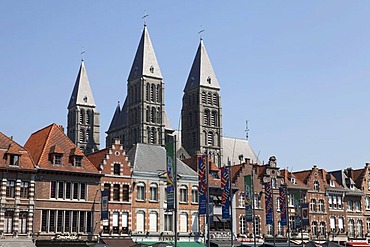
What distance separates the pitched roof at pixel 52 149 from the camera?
55625mm

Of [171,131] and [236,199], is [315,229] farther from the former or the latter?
[171,131]

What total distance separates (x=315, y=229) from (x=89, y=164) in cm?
3410

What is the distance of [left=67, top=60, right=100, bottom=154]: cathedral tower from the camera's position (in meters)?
142

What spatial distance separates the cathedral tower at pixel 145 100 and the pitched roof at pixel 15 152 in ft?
232

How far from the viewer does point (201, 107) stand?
132 meters

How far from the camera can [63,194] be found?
183ft

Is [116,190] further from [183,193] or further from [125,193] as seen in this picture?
[183,193]

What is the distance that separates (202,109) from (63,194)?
78661mm

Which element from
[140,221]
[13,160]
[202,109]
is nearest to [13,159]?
[13,160]

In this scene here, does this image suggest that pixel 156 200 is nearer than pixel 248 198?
No

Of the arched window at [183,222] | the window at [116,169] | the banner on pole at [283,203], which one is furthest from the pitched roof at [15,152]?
the banner on pole at [283,203]

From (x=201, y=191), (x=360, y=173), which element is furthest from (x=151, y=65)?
(x=201, y=191)

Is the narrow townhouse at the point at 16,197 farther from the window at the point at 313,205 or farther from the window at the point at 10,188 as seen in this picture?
the window at the point at 313,205

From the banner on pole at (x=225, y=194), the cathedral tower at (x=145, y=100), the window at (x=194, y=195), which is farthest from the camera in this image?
the cathedral tower at (x=145, y=100)
